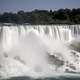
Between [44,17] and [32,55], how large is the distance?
3024 cm

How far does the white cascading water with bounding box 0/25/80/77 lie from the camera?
16.4 m

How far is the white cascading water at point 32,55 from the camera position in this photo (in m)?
16.4

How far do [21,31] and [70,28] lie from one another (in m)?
6.94

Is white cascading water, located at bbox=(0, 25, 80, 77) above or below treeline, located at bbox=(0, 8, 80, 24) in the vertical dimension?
below

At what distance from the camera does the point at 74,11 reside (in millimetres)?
54625

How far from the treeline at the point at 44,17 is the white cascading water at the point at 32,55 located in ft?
51.6

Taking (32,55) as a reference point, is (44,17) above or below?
above

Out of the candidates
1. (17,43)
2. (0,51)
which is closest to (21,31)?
(17,43)

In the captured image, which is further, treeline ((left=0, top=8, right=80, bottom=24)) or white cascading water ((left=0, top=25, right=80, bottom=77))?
treeline ((left=0, top=8, right=80, bottom=24))

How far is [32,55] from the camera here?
18.7 m

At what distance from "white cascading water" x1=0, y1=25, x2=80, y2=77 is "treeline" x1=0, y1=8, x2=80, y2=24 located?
51.6ft

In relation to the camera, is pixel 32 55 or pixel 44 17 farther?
pixel 44 17

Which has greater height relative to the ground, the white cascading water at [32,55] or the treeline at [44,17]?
the treeline at [44,17]

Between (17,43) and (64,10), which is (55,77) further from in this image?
(64,10)
